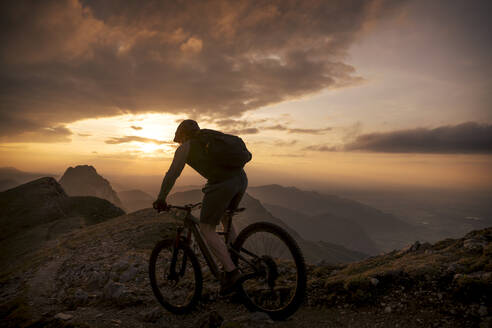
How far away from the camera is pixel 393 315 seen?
13.4 feet

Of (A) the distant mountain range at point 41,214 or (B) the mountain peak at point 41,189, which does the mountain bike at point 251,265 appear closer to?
(A) the distant mountain range at point 41,214

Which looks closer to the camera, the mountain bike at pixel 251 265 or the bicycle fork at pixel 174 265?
the mountain bike at pixel 251 265

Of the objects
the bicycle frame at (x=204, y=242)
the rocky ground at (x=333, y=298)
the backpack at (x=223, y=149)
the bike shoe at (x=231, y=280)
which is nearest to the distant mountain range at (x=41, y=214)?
the rocky ground at (x=333, y=298)

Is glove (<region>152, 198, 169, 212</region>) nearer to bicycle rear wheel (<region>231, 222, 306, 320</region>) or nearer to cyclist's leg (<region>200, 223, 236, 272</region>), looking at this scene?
cyclist's leg (<region>200, 223, 236, 272</region>)

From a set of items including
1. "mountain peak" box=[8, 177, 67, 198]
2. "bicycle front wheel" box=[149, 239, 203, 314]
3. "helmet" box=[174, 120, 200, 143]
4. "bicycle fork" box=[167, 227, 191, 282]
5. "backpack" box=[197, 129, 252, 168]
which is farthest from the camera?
"mountain peak" box=[8, 177, 67, 198]

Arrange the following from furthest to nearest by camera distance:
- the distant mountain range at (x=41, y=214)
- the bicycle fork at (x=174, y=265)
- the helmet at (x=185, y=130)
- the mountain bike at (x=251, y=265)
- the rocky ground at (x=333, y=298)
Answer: the distant mountain range at (x=41, y=214)
the bicycle fork at (x=174, y=265)
the helmet at (x=185, y=130)
the mountain bike at (x=251, y=265)
the rocky ground at (x=333, y=298)

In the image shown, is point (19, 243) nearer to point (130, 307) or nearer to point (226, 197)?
point (130, 307)

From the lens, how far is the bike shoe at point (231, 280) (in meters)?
4.30

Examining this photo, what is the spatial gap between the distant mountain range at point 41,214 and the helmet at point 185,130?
687 inches

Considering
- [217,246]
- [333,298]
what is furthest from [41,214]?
[333,298]

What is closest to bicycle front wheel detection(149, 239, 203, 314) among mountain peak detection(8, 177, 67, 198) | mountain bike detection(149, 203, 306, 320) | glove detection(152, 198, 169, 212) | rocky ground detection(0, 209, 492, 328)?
mountain bike detection(149, 203, 306, 320)

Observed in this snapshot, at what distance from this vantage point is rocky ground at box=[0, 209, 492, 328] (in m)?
3.97

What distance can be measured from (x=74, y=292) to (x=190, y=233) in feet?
15.0

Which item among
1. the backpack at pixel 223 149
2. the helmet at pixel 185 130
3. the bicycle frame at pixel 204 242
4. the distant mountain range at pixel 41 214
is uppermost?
the helmet at pixel 185 130
